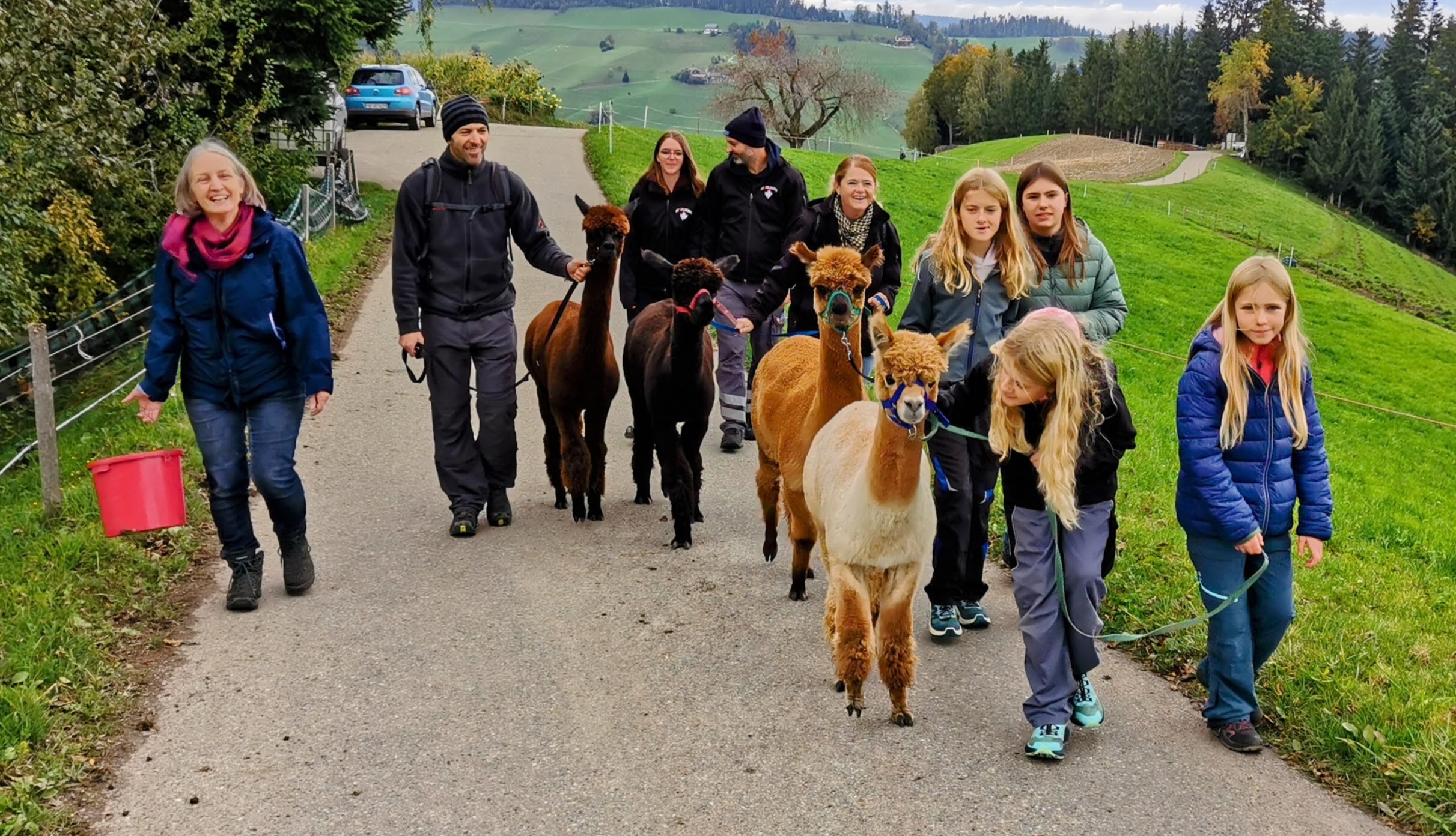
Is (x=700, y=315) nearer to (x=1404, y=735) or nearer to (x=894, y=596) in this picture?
(x=894, y=596)

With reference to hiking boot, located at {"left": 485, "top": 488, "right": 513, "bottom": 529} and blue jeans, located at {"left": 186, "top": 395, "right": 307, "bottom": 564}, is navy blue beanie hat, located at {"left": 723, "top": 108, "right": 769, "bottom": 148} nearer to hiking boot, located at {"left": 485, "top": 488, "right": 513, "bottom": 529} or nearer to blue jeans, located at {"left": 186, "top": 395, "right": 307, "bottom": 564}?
hiking boot, located at {"left": 485, "top": 488, "right": 513, "bottom": 529}

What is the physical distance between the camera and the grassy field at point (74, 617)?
161 inches

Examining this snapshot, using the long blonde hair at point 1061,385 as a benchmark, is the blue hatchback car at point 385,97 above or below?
above

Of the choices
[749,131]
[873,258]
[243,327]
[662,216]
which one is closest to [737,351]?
[662,216]

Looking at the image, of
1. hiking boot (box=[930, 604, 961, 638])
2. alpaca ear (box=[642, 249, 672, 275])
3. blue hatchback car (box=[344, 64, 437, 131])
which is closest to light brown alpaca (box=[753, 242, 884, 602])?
hiking boot (box=[930, 604, 961, 638])

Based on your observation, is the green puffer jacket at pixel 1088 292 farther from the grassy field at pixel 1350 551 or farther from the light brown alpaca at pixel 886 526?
the grassy field at pixel 1350 551

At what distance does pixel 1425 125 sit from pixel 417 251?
3655 inches

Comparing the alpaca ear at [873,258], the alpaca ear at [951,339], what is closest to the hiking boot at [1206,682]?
the alpaca ear at [951,339]

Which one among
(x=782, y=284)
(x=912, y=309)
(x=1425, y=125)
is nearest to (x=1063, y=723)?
(x=912, y=309)

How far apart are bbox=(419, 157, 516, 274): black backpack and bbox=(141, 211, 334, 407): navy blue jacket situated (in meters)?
1.06

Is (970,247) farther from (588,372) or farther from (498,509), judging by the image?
(498,509)

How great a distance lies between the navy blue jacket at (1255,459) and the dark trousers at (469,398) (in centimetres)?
395

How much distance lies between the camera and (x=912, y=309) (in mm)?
5445

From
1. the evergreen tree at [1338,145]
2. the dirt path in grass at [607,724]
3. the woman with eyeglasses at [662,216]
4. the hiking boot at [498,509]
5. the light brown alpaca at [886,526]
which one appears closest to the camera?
the dirt path in grass at [607,724]
